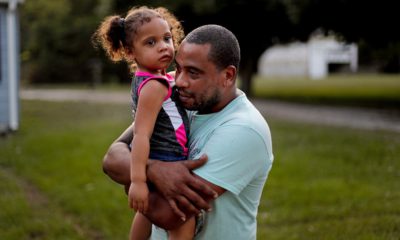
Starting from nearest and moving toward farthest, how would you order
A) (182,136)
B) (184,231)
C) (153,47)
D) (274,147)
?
(184,231), (182,136), (153,47), (274,147)

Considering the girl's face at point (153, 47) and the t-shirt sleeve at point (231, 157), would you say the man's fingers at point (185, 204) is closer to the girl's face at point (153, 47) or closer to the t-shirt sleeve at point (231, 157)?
the t-shirt sleeve at point (231, 157)

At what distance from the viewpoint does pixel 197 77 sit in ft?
7.88

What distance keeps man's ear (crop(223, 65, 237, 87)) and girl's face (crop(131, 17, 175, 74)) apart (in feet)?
1.05

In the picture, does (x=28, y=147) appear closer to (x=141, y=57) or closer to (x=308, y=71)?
(x=141, y=57)

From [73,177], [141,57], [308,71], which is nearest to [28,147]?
[73,177]

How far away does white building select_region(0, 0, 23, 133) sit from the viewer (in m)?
11.9

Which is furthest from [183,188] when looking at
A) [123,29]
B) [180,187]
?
[123,29]

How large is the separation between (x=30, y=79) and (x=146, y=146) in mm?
29127

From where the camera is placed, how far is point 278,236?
5.30 metres

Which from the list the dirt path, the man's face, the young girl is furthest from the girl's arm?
the dirt path

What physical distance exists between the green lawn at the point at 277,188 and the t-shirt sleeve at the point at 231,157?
3.09 metres

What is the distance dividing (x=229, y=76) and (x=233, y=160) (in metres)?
0.37

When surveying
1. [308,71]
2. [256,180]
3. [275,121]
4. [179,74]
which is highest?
[179,74]

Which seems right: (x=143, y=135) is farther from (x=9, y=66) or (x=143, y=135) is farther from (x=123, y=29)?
(x=9, y=66)
